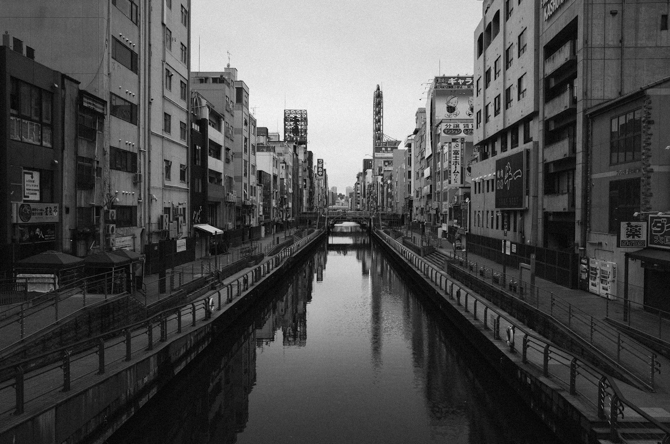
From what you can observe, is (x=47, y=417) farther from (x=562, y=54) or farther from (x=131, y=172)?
(x=562, y=54)

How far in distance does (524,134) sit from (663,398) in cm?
3072

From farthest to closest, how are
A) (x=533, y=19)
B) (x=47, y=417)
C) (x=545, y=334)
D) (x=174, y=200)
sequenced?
(x=174, y=200) < (x=533, y=19) < (x=545, y=334) < (x=47, y=417)

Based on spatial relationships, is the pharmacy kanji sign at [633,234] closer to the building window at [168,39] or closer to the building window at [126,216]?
the building window at [126,216]

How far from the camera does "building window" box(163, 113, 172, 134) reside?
3738cm

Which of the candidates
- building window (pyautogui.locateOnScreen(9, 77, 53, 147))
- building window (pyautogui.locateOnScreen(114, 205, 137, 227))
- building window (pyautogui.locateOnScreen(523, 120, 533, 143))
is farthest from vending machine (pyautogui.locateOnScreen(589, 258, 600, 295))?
building window (pyautogui.locateOnScreen(9, 77, 53, 147))

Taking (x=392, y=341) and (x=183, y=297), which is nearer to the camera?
(x=183, y=297)

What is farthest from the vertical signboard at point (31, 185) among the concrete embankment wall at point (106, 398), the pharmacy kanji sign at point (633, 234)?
the pharmacy kanji sign at point (633, 234)

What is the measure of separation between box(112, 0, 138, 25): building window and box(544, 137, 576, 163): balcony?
29035mm

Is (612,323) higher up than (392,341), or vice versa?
(612,323)

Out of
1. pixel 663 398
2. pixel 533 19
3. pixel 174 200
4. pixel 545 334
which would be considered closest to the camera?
pixel 663 398

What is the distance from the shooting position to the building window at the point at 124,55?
28.9 m

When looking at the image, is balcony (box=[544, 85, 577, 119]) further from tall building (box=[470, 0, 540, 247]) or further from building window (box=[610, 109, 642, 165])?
building window (box=[610, 109, 642, 165])

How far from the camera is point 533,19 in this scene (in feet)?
117

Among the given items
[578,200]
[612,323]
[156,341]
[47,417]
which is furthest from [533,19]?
[47,417]
